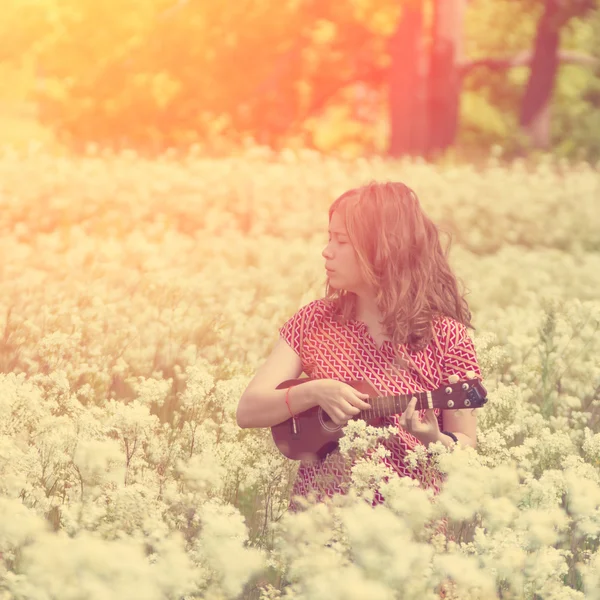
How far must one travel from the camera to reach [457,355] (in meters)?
3.74

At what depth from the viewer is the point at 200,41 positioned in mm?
20391

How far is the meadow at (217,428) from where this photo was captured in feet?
8.02

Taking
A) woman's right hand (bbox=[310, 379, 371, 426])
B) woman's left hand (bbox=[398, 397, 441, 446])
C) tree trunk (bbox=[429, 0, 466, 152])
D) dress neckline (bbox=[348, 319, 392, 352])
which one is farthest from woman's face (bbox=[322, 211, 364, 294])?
tree trunk (bbox=[429, 0, 466, 152])

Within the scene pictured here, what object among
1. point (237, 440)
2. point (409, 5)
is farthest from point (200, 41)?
point (237, 440)

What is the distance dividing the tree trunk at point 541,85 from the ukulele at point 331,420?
20720 mm

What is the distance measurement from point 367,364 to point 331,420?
10.1 inches

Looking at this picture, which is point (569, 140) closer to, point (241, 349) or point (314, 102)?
point (314, 102)

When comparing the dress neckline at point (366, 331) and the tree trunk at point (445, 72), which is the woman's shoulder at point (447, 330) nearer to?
the dress neckline at point (366, 331)

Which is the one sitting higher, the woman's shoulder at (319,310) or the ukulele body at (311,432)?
the woman's shoulder at (319,310)

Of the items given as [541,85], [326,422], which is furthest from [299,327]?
[541,85]

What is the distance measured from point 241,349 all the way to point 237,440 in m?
1.52

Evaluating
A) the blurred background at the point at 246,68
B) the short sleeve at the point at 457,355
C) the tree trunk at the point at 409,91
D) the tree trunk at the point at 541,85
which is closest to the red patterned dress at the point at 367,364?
the short sleeve at the point at 457,355

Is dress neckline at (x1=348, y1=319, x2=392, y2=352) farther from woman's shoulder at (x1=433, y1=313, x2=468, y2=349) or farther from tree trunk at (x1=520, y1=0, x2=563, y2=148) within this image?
tree trunk at (x1=520, y1=0, x2=563, y2=148)

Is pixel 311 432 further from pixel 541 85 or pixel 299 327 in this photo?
pixel 541 85
